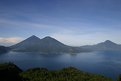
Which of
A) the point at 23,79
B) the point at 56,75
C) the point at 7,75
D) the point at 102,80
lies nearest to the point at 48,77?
the point at 56,75

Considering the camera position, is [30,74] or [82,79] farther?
[30,74]

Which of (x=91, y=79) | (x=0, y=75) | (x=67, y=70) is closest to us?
(x=0, y=75)

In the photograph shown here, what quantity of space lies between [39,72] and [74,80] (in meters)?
21.1

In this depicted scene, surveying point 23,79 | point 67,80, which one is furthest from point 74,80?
point 23,79

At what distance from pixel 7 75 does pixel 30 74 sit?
48.1ft

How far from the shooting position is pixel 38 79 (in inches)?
2950

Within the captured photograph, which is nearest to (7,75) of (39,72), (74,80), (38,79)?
(38,79)

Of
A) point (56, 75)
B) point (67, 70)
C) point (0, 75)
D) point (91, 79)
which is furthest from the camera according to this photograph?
point (67, 70)

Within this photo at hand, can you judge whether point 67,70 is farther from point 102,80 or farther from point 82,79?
point 102,80

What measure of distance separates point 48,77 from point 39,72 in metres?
10.5

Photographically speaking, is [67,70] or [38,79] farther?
[67,70]

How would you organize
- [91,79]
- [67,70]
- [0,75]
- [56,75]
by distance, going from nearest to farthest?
[0,75] < [91,79] < [56,75] < [67,70]

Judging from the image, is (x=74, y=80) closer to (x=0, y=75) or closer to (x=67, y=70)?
(x=67, y=70)

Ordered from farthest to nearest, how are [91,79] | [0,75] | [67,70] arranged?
[67,70]
[91,79]
[0,75]
